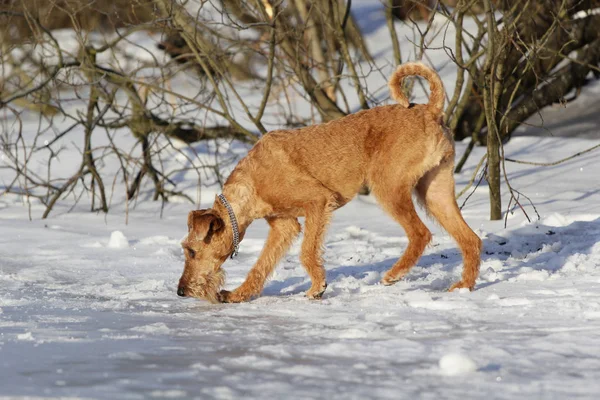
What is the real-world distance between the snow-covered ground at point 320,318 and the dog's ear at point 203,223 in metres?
0.42

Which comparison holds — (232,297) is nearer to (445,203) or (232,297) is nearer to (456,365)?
(445,203)

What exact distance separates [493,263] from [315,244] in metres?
1.38

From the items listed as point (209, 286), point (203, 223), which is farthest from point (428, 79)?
point (209, 286)

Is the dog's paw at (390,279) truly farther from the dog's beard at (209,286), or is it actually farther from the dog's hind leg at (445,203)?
the dog's beard at (209,286)

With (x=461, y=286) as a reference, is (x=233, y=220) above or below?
above

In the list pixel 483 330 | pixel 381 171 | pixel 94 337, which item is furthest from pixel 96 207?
pixel 483 330

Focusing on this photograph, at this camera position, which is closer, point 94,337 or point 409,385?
point 409,385

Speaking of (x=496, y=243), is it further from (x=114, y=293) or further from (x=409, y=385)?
(x=409, y=385)

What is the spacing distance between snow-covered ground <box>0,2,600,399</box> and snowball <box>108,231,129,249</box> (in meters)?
→ 0.02

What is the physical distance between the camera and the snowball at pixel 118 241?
703 centimetres

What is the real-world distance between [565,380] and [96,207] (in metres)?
6.83

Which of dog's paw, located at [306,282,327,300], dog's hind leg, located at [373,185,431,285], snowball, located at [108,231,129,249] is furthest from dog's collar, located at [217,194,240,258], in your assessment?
snowball, located at [108,231,129,249]

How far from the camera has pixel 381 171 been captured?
212 inches

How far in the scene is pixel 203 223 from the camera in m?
5.16
